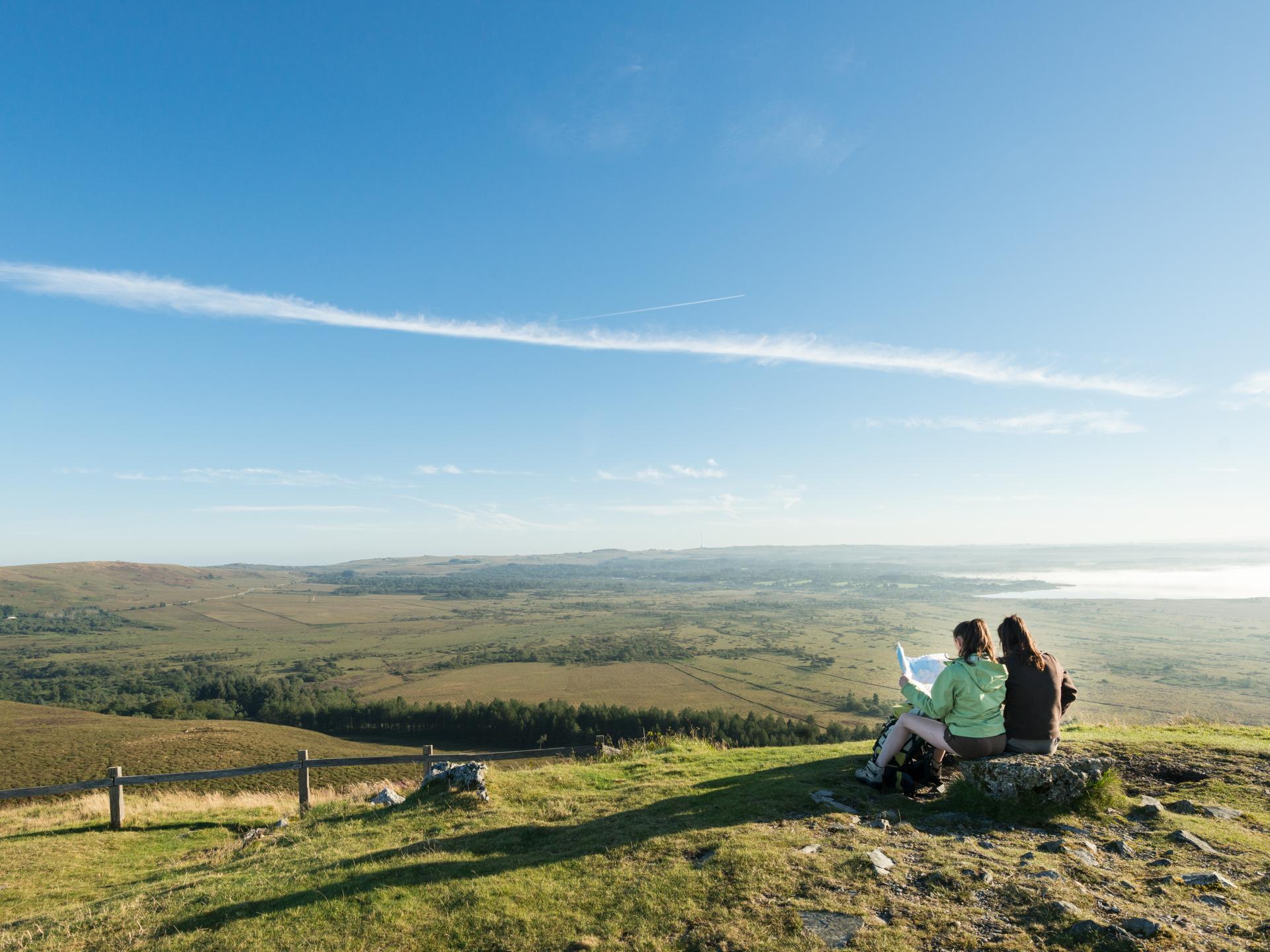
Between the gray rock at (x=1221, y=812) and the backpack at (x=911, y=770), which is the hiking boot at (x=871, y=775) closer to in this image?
the backpack at (x=911, y=770)

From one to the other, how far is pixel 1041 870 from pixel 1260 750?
802cm

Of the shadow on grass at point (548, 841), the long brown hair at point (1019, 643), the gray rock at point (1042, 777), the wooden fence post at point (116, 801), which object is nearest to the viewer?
the shadow on grass at point (548, 841)

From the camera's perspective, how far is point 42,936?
6.37 m

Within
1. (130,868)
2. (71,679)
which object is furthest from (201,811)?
(71,679)

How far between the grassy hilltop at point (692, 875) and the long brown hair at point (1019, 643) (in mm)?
1666

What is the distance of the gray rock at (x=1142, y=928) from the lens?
14.4 ft

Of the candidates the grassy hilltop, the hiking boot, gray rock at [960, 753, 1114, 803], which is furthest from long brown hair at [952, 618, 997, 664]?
the hiking boot

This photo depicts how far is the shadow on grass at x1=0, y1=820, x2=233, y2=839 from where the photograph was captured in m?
12.6

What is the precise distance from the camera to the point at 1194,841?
20.6 ft

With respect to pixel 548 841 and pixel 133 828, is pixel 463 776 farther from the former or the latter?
pixel 133 828

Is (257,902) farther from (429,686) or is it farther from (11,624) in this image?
(11,624)

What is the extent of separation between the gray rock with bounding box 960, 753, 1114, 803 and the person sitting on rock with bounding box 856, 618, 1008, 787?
28 centimetres

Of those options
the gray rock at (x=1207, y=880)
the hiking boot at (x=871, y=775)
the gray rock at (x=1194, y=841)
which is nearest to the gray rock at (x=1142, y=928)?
the gray rock at (x=1207, y=880)

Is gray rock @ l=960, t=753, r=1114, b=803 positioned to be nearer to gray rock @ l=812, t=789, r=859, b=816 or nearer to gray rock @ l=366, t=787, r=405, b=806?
gray rock @ l=812, t=789, r=859, b=816
